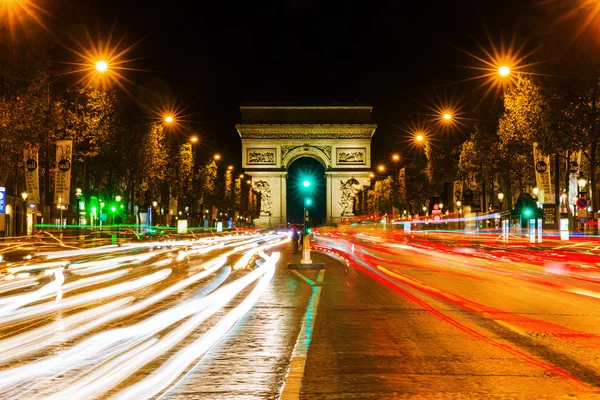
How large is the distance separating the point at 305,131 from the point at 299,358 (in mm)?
101944

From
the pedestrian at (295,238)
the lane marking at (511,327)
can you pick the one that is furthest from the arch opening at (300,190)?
the lane marking at (511,327)

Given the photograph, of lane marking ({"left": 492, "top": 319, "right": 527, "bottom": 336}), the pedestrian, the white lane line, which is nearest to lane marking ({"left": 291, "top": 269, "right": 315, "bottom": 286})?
the white lane line

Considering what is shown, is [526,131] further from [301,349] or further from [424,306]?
[301,349]

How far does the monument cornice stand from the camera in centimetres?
10712

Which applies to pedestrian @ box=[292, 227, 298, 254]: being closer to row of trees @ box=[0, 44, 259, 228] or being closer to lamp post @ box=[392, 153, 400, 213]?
row of trees @ box=[0, 44, 259, 228]

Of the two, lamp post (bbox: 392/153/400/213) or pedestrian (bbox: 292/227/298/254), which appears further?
lamp post (bbox: 392/153/400/213)

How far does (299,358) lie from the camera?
757 cm

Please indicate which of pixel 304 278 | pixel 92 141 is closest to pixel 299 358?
pixel 304 278

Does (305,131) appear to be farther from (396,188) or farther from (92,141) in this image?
(92,141)

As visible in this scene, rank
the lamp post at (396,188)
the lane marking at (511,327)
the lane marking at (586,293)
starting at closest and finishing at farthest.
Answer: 1. the lane marking at (511,327)
2. the lane marking at (586,293)
3. the lamp post at (396,188)

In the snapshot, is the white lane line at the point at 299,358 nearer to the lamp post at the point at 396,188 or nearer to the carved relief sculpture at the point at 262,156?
the lamp post at the point at 396,188

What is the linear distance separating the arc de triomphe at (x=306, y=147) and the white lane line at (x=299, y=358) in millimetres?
95083

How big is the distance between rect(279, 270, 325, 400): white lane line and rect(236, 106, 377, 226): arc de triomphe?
312 feet

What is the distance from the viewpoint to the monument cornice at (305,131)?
107 meters
